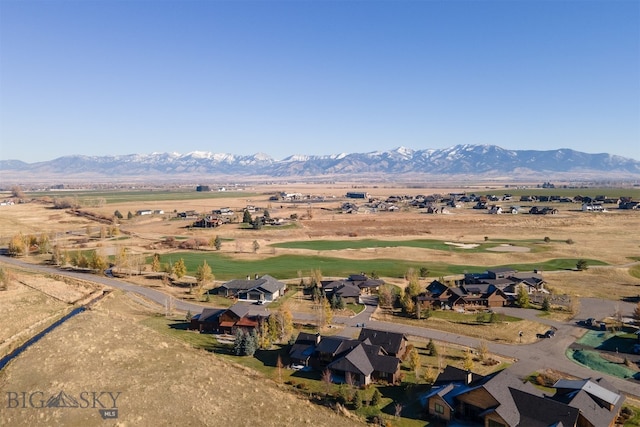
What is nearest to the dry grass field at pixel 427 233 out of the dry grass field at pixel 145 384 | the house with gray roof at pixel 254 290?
the house with gray roof at pixel 254 290

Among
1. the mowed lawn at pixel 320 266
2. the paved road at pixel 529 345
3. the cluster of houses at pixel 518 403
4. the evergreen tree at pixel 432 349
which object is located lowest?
the paved road at pixel 529 345

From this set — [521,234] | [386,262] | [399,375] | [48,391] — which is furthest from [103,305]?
[521,234]

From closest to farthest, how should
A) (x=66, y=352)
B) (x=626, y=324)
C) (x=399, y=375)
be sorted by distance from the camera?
(x=399, y=375) → (x=66, y=352) → (x=626, y=324)

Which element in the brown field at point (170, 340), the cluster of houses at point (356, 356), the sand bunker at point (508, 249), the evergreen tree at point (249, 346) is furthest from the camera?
the sand bunker at point (508, 249)

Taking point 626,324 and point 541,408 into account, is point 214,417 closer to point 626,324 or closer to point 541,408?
point 541,408

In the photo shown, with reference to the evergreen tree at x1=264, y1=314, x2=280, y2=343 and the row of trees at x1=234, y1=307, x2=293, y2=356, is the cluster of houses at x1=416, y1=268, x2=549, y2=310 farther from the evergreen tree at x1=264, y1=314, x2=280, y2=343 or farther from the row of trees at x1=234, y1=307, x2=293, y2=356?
the evergreen tree at x1=264, y1=314, x2=280, y2=343

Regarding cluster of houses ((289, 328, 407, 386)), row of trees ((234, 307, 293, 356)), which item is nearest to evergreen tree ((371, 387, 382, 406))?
cluster of houses ((289, 328, 407, 386))

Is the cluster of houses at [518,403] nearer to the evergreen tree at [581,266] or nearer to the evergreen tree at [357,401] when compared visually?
the evergreen tree at [357,401]

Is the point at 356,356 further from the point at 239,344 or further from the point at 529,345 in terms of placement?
the point at 529,345
